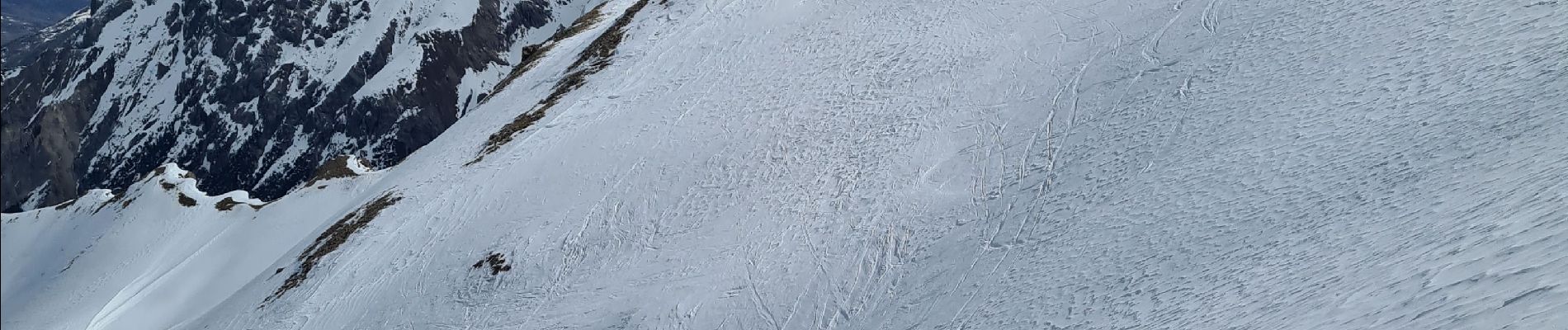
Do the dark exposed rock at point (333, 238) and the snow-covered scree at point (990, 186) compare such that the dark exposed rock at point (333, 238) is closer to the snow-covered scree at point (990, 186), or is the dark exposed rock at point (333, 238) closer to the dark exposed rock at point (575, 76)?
the snow-covered scree at point (990, 186)

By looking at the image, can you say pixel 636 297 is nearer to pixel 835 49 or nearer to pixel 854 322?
pixel 854 322

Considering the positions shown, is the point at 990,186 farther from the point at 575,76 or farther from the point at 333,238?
the point at 333,238

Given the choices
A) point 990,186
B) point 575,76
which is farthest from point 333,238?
point 990,186

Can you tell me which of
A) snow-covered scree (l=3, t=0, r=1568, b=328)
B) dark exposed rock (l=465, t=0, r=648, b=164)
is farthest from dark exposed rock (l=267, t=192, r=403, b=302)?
dark exposed rock (l=465, t=0, r=648, b=164)

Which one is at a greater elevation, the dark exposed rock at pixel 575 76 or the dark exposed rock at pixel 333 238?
the dark exposed rock at pixel 575 76

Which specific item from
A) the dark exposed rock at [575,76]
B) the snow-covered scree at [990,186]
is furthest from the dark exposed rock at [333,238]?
the dark exposed rock at [575,76]

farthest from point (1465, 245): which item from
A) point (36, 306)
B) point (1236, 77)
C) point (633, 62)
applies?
point (36, 306)

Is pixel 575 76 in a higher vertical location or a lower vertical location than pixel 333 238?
higher

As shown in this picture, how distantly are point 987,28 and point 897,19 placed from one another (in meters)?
3.41

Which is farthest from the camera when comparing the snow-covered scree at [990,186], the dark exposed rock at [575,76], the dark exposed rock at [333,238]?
the dark exposed rock at [575,76]

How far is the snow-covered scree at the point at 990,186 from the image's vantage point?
41.2ft

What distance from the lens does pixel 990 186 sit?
19078mm

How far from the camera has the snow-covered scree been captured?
41.2 ft

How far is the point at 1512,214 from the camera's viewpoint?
11.1 meters
